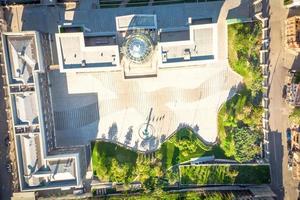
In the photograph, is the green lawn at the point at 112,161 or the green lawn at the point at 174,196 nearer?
the green lawn at the point at 112,161

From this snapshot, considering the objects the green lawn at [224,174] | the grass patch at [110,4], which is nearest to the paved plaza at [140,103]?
the green lawn at [224,174]

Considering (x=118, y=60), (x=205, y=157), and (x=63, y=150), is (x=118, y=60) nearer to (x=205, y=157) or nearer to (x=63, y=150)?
(x=63, y=150)

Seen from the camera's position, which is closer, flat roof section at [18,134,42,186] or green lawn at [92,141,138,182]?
flat roof section at [18,134,42,186]

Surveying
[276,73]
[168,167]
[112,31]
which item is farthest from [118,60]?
[276,73]

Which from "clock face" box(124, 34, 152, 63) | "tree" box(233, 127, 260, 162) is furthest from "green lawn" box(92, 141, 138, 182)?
"tree" box(233, 127, 260, 162)

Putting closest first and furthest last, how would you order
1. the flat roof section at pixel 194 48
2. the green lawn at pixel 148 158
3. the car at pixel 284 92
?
the flat roof section at pixel 194 48 < the green lawn at pixel 148 158 < the car at pixel 284 92

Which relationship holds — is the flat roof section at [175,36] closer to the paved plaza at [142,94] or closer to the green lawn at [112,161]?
the paved plaza at [142,94]

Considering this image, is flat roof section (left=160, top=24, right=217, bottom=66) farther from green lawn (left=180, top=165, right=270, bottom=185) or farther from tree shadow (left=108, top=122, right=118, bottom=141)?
green lawn (left=180, top=165, right=270, bottom=185)
